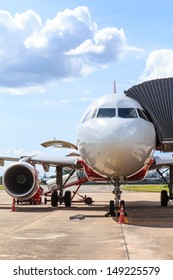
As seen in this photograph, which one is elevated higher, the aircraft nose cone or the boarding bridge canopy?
the boarding bridge canopy

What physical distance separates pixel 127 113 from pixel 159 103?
5155 millimetres

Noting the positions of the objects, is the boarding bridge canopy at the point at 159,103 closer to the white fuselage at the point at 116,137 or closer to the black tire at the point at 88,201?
the white fuselage at the point at 116,137

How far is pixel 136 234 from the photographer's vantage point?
11.2 meters

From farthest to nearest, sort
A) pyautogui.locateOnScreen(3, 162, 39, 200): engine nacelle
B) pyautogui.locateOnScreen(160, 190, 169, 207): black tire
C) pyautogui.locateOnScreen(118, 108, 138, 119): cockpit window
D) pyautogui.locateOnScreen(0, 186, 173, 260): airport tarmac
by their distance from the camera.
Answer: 1. pyautogui.locateOnScreen(160, 190, 169, 207): black tire
2. pyautogui.locateOnScreen(3, 162, 39, 200): engine nacelle
3. pyautogui.locateOnScreen(118, 108, 138, 119): cockpit window
4. pyautogui.locateOnScreen(0, 186, 173, 260): airport tarmac

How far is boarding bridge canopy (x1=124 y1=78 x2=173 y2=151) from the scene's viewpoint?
1800cm

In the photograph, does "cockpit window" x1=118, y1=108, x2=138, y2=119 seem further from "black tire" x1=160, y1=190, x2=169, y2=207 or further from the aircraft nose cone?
"black tire" x1=160, y1=190, x2=169, y2=207

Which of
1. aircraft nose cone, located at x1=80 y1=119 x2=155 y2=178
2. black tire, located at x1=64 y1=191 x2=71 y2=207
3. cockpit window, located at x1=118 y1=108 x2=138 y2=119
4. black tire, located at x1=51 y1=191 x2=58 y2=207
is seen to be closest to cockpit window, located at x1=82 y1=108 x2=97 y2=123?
cockpit window, located at x1=118 y1=108 x2=138 y2=119

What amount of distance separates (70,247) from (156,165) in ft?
39.5

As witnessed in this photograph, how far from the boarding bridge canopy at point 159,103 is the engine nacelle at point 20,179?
5.24 meters

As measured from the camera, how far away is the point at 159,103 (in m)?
20.1

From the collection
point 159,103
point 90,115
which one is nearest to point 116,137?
point 90,115
